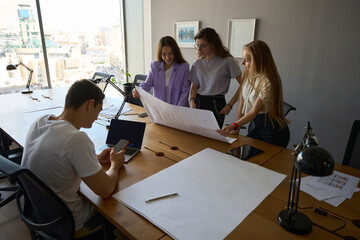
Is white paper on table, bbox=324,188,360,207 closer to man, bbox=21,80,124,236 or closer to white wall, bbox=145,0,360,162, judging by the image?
man, bbox=21,80,124,236

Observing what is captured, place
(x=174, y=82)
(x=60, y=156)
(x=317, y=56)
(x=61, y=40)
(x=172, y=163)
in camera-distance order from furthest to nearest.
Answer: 1. (x=61, y=40)
2. (x=317, y=56)
3. (x=174, y=82)
4. (x=172, y=163)
5. (x=60, y=156)

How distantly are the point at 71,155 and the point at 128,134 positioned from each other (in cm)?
55

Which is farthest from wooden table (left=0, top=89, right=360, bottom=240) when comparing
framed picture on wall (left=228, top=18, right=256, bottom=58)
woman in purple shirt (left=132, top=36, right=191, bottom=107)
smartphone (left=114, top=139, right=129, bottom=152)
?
framed picture on wall (left=228, top=18, right=256, bottom=58)

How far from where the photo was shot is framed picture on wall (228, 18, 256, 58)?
297 centimetres

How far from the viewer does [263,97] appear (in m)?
1.62

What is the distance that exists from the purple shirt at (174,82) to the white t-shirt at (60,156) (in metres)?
1.38

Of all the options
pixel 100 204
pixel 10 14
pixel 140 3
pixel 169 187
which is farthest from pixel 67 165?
pixel 140 3

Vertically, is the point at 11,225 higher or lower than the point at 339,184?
lower

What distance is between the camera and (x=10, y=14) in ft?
11.6

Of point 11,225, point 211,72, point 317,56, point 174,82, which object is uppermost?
point 317,56

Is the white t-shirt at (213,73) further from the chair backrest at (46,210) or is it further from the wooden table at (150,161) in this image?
the chair backrest at (46,210)

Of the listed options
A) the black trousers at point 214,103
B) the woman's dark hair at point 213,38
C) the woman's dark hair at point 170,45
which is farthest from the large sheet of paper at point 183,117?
the woman's dark hair at point 213,38

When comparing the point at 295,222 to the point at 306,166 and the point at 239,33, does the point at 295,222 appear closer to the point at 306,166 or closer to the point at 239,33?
the point at 306,166

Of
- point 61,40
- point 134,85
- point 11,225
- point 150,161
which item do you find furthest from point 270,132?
point 61,40
